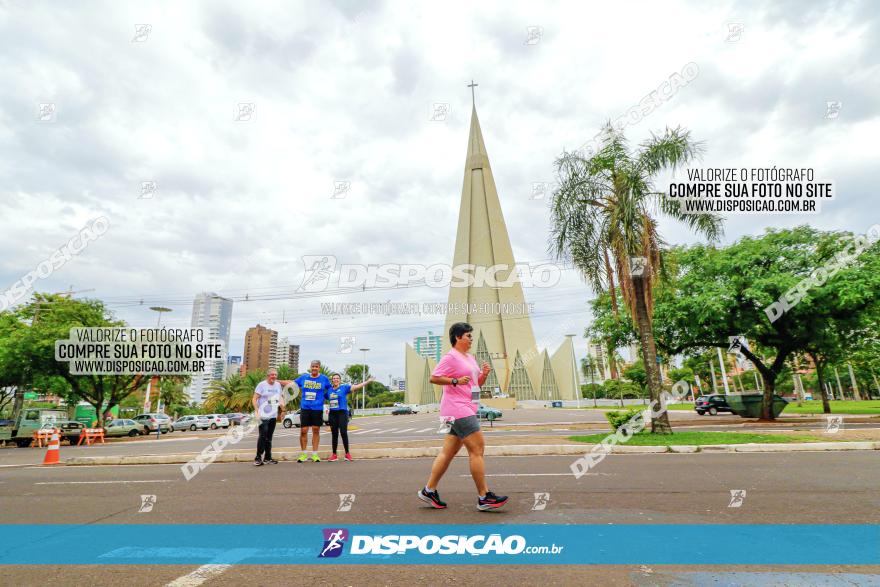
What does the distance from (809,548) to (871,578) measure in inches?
22.7

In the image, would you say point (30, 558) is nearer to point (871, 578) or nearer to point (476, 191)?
point (871, 578)

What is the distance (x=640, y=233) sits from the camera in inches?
494

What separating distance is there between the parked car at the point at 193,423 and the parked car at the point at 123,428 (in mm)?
6311

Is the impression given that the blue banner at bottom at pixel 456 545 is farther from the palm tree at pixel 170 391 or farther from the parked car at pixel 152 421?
the palm tree at pixel 170 391

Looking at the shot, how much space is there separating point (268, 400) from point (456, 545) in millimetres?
6433

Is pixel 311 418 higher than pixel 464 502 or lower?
higher

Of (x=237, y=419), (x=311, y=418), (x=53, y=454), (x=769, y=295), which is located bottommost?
(x=237, y=419)

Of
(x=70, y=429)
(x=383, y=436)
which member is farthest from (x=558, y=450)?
(x=70, y=429)

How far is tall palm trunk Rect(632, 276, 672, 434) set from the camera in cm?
1210

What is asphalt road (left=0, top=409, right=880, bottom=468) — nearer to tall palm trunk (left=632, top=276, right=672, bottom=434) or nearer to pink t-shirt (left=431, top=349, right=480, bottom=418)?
tall palm trunk (left=632, top=276, right=672, bottom=434)

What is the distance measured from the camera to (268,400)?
8992 millimetres

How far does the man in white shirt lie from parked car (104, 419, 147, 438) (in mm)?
27404

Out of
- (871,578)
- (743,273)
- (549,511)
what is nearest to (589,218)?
(743,273)

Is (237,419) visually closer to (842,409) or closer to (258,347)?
(842,409)
